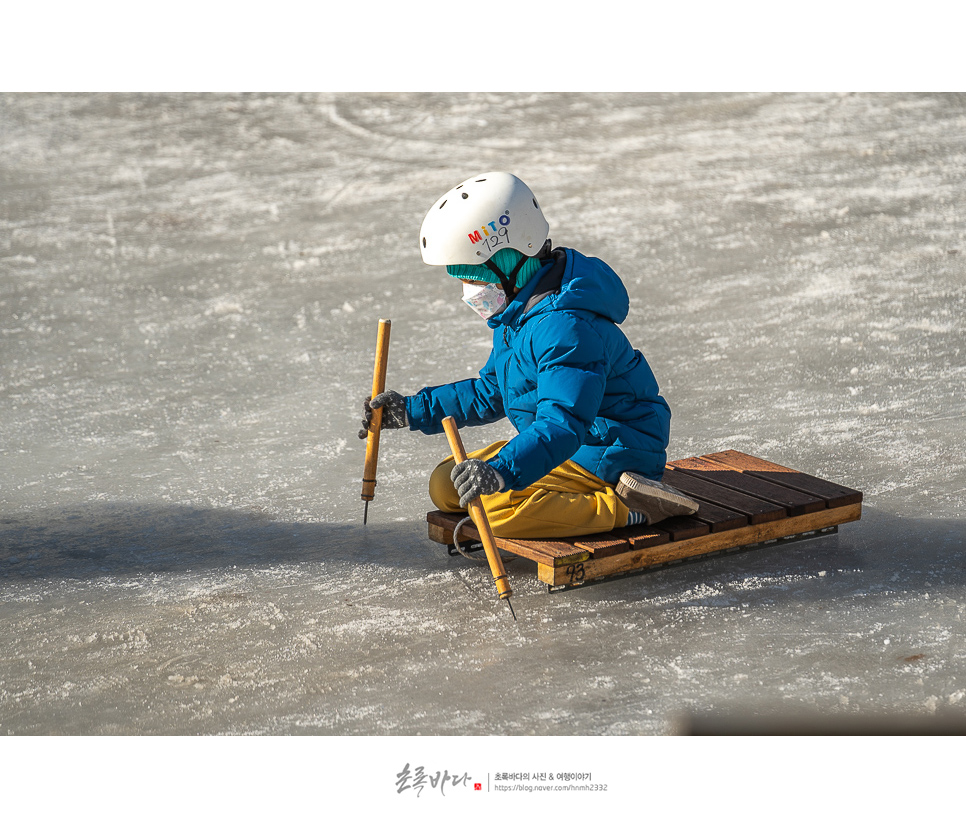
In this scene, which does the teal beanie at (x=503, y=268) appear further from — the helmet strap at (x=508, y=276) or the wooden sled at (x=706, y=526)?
the wooden sled at (x=706, y=526)

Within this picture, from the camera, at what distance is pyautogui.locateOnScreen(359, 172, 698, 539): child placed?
15.7 ft

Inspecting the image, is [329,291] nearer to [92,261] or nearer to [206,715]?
[92,261]

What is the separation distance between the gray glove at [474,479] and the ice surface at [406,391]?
23.0 inches

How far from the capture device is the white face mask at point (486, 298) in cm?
500

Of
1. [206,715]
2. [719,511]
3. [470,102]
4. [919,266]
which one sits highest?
[470,102]

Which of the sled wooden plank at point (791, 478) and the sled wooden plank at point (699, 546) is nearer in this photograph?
the sled wooden plank at point (699, 546)

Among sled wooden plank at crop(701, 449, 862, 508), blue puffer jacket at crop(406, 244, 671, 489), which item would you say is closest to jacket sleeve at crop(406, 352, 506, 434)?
blue puffer jacket at crop(406, 244, 671, 489)

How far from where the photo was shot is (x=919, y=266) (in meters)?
9.46

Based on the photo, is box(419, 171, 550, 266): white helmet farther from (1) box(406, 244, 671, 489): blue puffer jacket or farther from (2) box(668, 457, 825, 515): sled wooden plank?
(2) box(668, 457, 825, 515): sled wooden plank

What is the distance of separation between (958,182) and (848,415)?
17.0ft

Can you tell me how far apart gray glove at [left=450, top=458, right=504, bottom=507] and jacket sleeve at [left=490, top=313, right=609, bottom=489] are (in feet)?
0.16

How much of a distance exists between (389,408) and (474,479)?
109cm

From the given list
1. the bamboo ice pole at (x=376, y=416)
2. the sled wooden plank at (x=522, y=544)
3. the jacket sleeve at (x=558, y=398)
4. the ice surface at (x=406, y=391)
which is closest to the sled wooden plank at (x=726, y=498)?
the ice surface at (x=406, y=391)

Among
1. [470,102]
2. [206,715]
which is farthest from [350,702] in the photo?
[470,102]
